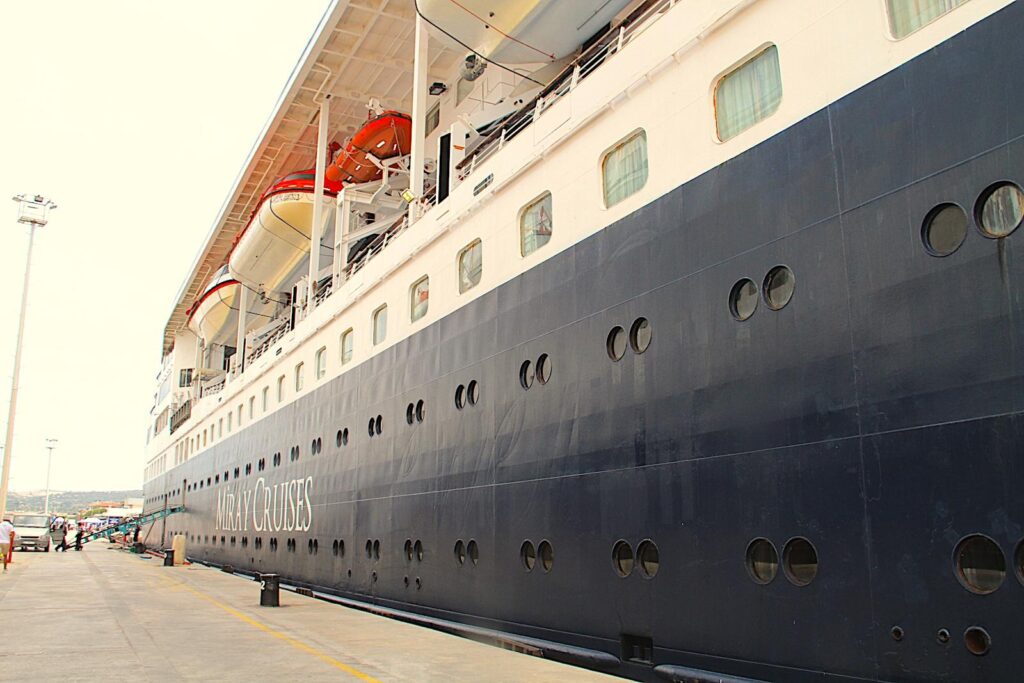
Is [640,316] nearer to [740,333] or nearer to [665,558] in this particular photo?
[740,333]

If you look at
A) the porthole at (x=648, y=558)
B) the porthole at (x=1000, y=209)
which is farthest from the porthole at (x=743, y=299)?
the porthole at (x=648, y=558)

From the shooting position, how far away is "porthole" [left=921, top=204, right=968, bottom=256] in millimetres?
4355

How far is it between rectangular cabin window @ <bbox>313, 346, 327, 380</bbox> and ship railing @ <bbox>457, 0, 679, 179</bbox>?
5.51 m

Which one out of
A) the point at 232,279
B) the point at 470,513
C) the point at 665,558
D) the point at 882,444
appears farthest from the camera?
the point at 232,279

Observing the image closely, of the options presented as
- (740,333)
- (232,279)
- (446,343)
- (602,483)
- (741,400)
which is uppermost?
(232,279)

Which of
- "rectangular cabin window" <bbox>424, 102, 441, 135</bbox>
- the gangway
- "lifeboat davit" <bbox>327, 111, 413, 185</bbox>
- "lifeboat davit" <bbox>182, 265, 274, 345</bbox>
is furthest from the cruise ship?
the gangway

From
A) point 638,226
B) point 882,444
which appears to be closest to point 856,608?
point 882,444

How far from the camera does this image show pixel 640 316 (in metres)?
6.65

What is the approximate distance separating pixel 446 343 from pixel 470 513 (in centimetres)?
234

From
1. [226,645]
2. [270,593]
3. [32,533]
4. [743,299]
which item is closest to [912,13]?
[743,299]

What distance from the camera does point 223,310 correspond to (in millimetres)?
31344

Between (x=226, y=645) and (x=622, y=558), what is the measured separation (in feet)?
14.1

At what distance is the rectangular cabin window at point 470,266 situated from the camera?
9.95m

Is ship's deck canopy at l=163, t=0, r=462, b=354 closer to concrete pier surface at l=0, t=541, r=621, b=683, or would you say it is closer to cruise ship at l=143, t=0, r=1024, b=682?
cruise ship at l=143, t=0, r=1024, b=682
